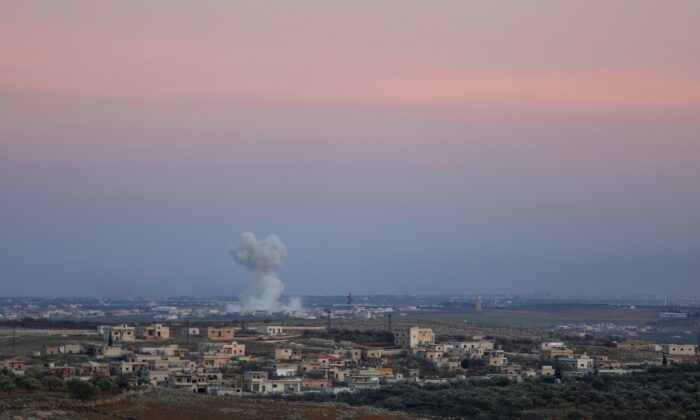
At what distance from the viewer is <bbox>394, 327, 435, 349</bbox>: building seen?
9138 centimetres

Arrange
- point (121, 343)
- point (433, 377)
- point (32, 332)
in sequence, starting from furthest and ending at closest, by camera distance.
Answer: point (32, 332) < point (121, 343) < point (433, 377)

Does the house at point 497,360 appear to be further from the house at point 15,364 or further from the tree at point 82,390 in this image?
the tree at point 82,390

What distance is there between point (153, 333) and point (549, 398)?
4050cm

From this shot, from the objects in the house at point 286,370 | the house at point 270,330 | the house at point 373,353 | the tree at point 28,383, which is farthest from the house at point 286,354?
the tree at point 28,383

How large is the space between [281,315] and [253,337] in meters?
45.7

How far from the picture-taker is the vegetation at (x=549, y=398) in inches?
2231

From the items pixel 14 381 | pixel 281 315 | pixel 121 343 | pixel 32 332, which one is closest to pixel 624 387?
pixel 14 381

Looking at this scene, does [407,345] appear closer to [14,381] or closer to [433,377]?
[433,377]

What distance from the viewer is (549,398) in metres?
60.2

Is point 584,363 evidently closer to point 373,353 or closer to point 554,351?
point 554,351

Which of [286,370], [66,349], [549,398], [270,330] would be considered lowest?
[549,398]

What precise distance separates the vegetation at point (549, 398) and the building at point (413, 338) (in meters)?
23.5

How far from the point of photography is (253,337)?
96438 mm

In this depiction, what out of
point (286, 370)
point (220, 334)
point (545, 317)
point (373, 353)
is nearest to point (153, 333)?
point (220, 334)
